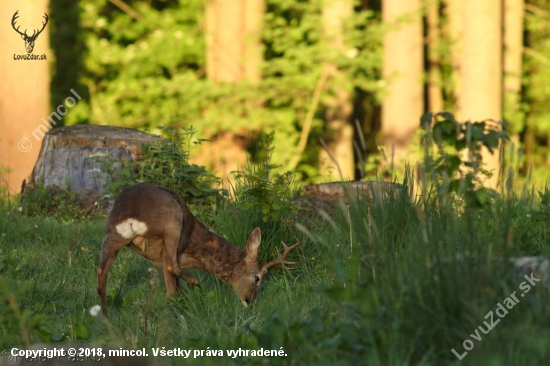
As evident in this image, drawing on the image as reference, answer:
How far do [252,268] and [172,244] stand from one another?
2.18 feet

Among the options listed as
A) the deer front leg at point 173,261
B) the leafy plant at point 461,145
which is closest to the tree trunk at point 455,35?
the deer front leg at point 173,261

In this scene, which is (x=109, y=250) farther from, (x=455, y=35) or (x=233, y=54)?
(x=455, y=35)

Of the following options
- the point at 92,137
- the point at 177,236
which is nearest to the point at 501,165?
the point at 177,236

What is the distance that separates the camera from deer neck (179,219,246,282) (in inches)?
236

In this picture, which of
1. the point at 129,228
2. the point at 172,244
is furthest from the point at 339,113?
the point at 129,228

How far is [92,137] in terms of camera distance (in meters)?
9.30

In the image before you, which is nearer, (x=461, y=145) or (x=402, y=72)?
(x=461, y=145)

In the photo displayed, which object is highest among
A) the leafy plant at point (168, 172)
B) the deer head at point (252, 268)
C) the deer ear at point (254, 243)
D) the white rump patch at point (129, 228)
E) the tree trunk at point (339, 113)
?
the tree trunk at point (339, 113)

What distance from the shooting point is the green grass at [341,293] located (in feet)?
11.8

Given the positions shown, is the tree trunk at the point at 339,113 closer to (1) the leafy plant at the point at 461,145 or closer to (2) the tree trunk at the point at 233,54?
(2) the tree trunk at the point at 233,54

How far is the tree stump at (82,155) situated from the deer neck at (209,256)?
2.95 m

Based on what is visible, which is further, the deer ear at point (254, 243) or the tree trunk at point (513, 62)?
the tree trunk at point (513, 62)

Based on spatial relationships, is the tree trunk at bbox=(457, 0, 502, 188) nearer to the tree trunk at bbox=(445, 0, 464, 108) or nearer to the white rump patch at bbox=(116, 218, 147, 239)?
the tree trunk at bbox=(445, 0, 464, 108)

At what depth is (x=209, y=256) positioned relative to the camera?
6.00 metres
